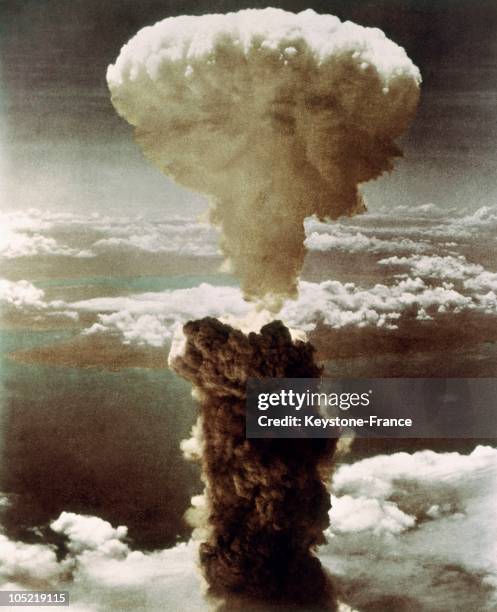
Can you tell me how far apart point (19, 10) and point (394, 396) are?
4.42 meters

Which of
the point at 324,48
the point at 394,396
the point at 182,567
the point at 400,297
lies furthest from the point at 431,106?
the point at 182,567

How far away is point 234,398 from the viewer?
262 inches

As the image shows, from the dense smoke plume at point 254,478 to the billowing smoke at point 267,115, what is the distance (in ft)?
1.67

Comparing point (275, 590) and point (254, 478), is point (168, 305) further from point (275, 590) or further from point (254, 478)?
point (275, 590)

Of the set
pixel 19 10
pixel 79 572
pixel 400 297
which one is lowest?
pixel 79 572

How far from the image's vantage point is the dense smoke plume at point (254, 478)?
6.61 metres

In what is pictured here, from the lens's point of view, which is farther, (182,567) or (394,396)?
(182,567)

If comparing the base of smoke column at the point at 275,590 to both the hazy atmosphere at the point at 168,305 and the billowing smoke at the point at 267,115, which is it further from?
the billowing smoke at the point at 267,115

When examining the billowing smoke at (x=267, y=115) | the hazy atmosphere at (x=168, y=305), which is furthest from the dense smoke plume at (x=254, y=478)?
the billowing smoke at (x=267, y=115)

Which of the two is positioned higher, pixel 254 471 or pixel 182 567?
pixel 254 471

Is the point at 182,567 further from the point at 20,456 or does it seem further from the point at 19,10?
the point at 19,10

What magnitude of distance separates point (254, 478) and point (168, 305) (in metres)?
1.64

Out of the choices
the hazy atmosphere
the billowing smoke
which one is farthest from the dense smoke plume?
the billowing smoke

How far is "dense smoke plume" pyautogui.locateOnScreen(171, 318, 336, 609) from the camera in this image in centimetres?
661
